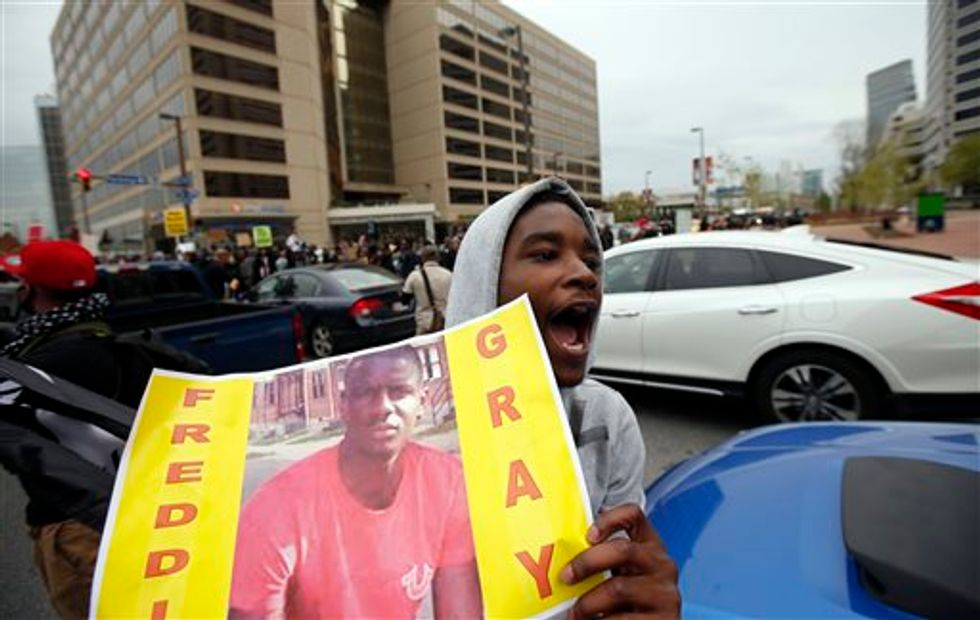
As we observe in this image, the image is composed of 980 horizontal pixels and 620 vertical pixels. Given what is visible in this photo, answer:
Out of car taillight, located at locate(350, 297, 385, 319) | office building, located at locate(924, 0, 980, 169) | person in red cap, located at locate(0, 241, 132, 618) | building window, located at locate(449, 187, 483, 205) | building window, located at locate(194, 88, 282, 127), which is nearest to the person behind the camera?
person in red cap, located at locate(0, 241, 132, 618)

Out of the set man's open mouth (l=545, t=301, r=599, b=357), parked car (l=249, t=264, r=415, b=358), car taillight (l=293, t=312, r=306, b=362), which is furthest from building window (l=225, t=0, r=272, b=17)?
man's open mouth (l=545, t=301, r=599, b=357)

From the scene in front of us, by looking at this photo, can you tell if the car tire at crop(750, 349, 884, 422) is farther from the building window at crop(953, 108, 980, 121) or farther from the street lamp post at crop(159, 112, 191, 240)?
the street lamp post at crop(159, 112, 191, 240)

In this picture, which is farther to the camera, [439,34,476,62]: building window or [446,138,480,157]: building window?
[446,138,480,157]: building window

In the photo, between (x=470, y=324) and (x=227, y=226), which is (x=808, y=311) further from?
(x=227, y=226)

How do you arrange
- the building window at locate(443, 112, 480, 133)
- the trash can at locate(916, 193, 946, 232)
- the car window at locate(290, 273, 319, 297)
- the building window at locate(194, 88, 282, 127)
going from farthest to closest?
the building window at locate(443, 112, 480, 133), the building window at locate(194, 88, 282, 127), the trash can at locate(916, 193, 946, 232), the car window at locate(290, 273, 319, 297)

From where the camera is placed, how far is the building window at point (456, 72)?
45622mm

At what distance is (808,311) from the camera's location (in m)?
3.76

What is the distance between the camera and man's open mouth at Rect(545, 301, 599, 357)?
1088 millimetres

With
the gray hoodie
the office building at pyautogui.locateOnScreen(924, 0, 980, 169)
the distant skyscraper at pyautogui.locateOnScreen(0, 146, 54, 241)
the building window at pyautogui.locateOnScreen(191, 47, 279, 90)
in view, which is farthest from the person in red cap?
the distant skyscraper at pyautogui.locateOnScreen(0, 146, 54, 241)

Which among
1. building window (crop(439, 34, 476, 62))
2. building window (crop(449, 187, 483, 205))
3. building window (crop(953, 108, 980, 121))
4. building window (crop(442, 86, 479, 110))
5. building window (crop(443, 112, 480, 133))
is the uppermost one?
building window (crop(439, 34, 476, 62))

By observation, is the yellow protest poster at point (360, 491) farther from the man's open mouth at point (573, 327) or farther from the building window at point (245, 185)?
the building window at point (245, 185)

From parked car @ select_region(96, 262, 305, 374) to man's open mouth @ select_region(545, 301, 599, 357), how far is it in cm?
234

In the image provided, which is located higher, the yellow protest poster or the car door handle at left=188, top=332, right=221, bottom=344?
the yellow protest poster

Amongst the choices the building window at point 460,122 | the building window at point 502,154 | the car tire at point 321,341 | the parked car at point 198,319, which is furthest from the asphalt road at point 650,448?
the building window at point 460,122
